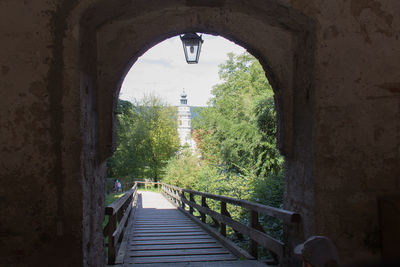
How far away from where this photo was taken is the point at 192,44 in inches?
185

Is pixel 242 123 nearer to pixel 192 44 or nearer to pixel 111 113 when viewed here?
pixel 192 44

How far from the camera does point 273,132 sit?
35.8ft

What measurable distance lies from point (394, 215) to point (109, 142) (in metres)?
2.64

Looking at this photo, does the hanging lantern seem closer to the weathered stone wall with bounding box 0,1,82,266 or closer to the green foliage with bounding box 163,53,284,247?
the weathered stone wall with bounding box 0,1,82,266

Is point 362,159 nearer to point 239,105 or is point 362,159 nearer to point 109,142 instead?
point 109,142

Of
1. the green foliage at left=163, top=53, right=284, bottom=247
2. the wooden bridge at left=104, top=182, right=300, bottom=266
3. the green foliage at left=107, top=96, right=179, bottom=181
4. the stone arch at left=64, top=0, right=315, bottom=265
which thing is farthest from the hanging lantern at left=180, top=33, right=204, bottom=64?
the green foliage at left=107, top=96, right=179, bottom=181

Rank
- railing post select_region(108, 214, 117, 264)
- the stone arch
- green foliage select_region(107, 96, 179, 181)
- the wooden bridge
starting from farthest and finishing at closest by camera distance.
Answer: green foliage select_region(107, 96, 179, 181)
railing post select_region(108, 214, 117, 264)
the wooden bridge
the stone arch

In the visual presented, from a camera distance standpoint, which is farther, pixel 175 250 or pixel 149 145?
pixel 149 145

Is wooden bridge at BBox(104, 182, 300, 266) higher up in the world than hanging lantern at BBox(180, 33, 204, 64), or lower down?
lower down

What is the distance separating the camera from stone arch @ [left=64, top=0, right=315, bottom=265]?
127 inches

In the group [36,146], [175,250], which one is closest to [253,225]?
[175,250]

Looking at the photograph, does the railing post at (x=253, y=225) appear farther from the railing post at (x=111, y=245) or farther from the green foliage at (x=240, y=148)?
the green foliage at (x=240, y=148)

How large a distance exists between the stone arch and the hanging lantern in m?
0.63

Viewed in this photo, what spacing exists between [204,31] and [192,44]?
2.19 ft
